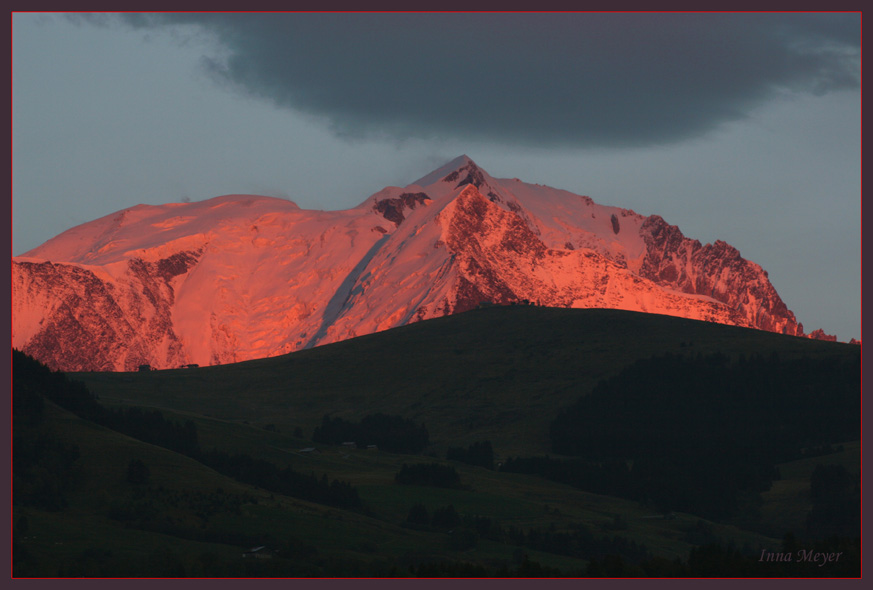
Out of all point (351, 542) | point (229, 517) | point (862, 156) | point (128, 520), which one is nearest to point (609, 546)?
point (351, 542)

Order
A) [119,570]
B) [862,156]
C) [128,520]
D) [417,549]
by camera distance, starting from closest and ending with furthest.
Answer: [862,156] < [119,570] < [128,520] < [417,549]

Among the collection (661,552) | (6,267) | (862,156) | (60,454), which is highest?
(862,156)

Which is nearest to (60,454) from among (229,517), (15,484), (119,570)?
(15,484)

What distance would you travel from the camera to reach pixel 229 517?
589 feet

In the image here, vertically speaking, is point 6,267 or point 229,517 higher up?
point 6,267

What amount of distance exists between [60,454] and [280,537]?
35967 millimetres

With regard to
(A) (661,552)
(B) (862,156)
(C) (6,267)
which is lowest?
(A) (661,552)

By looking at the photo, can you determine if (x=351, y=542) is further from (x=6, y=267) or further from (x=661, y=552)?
(x=6, y=267)

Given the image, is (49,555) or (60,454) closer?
(49,555)

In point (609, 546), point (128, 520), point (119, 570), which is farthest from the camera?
point (609, 546)

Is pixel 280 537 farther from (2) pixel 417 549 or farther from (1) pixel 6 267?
(1) pixel 6 267

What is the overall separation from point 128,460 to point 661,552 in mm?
84458

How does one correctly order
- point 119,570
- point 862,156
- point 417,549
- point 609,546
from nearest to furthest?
point 862,156 < point 119,570 < point 417,549 < point 609,546

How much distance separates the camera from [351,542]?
179 metres
